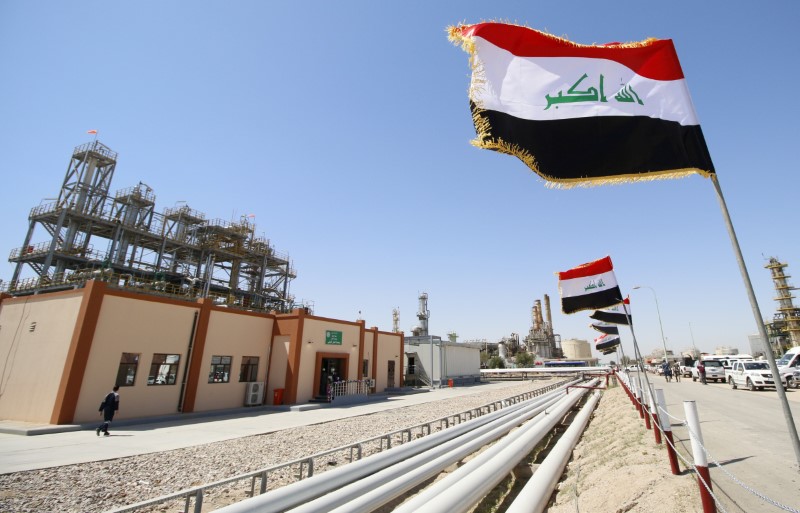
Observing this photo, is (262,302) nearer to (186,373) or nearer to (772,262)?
(186,373)

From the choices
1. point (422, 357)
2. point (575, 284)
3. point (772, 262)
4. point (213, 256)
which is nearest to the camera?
point (575, 284)

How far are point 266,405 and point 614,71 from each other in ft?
74.9

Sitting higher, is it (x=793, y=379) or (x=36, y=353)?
(x=36, y=353)

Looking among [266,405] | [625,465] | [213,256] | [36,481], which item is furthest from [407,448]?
[213,256]

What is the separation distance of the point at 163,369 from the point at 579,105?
19.7 metres

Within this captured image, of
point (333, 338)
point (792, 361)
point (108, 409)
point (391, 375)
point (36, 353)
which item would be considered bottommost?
point (108, 409)

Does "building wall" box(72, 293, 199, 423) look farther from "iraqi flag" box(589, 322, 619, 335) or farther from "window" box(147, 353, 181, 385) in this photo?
"iraqi flag" box(589, 322, 619, 335)

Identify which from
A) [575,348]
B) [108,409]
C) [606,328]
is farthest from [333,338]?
[575,348]

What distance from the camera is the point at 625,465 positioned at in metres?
6.25

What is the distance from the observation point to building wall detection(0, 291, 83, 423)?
14250 millimetres

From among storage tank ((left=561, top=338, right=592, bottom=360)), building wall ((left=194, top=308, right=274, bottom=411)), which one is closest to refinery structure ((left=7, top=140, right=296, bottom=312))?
building wall ((left=194, top=308, right=274, bottom=411))

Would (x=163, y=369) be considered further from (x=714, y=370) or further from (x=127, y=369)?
(x=714, y=370)

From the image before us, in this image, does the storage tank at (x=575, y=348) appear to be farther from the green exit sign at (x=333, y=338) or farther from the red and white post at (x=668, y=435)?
the red and white post at (x=668, y=435)

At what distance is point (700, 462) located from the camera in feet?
11.7
